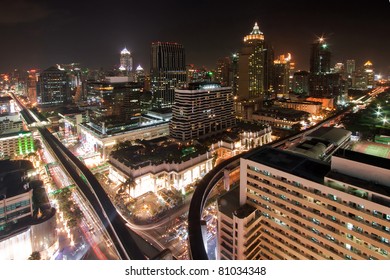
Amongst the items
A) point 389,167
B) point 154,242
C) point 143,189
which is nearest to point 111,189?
point 143,189

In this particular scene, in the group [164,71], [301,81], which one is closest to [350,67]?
[301,81]

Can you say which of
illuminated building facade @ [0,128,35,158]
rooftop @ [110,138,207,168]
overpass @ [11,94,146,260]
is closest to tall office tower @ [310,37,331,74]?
rooftop @ [110,138,207,168]

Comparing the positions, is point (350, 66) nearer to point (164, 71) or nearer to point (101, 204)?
point (164, 71)

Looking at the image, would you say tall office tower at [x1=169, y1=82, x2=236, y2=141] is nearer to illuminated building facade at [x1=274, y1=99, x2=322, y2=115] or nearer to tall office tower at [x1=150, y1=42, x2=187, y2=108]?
illuminated building facade at [x1=274, y1=99, x2=322, y2=115]

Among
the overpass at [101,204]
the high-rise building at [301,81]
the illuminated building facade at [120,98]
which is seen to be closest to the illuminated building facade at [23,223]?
the overpass at [101,204]

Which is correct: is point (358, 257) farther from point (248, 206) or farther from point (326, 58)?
point (326, 58)
